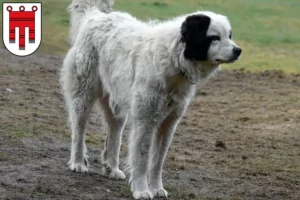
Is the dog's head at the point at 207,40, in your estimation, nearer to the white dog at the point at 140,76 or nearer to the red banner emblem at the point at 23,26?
the white dog at the point at 140,76

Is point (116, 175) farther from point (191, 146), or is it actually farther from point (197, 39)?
point (191, 146)

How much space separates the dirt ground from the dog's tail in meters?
1.45

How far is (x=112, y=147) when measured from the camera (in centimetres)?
869

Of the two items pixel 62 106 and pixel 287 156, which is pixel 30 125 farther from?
pixel 287 156

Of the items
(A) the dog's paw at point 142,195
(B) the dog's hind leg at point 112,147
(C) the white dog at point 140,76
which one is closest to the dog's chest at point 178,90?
(C) the white dog at point 140,76

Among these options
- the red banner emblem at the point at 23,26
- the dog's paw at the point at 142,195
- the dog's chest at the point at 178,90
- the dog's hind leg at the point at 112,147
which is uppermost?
the dog's chest at the point at 178,90

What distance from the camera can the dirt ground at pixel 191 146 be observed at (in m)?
8.02

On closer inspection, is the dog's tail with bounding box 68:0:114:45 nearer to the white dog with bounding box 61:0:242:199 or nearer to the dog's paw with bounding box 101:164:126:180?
the white dog with bounding box 61:0:242:199

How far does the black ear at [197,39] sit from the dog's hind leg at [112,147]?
1.67 m

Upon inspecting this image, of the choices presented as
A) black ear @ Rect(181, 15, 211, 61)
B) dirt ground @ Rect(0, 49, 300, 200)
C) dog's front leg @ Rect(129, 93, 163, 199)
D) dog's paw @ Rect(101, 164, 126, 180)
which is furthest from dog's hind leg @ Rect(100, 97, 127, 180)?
black ear @ Rect(181, 15, 211, 61)

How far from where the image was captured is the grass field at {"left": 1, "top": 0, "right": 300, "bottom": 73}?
22.9 m

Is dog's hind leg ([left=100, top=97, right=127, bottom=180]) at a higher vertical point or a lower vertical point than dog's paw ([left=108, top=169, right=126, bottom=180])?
higher

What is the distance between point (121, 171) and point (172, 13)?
19.5 m

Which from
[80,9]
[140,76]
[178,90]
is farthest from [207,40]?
[80,9]
